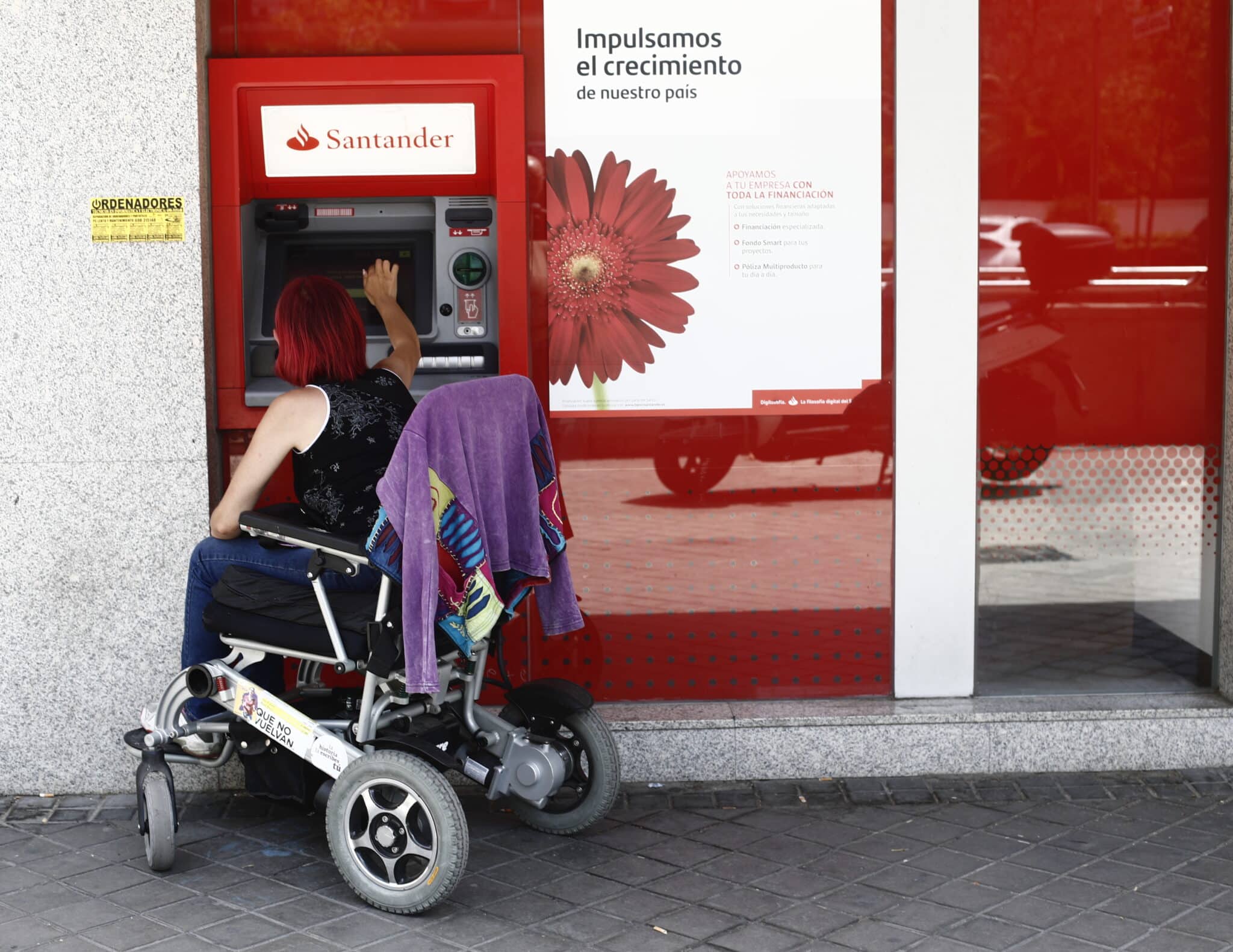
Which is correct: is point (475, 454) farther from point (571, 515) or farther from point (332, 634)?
point (571, 515)

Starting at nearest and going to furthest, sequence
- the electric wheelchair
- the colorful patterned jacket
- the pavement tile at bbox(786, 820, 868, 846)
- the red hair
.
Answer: the colorful patterned jacket, the electric wheelchair, the red hair, the pavement tile at bbox(786, 820, 868, 846)

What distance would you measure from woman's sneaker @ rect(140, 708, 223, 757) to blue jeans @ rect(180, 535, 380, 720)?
0.07m

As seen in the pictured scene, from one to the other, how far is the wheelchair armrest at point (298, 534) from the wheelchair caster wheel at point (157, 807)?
0.70m

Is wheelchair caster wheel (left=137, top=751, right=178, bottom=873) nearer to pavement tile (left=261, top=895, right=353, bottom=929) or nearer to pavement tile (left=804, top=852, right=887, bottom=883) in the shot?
pavement tile (left=261, top=895, right=353, bottom=929)

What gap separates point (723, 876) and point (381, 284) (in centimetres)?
206

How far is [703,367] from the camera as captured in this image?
4762 millimetres

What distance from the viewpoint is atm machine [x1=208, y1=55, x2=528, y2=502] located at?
4.53m

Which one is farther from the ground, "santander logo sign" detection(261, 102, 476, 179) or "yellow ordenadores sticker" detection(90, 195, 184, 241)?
"santander logo sign" detection(261, 102, 476, 179)

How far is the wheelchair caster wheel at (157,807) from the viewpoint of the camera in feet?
12.7

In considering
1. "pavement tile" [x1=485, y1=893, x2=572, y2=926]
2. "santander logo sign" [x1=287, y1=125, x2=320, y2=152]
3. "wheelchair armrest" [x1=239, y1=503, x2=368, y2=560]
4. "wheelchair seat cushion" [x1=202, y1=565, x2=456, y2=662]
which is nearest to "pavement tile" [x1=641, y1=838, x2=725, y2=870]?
"pavement tile" [x1=485, y1=893, x2=572, y2=926]

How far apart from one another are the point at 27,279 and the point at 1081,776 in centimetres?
375

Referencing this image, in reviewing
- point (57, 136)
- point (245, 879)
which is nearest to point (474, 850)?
point (245, 879)

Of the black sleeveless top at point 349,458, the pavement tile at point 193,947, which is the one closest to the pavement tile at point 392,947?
the pavement tile at point 193,947

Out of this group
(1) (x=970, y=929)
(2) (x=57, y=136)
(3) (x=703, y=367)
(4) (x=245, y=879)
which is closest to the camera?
(1) (x=970, y=929)
